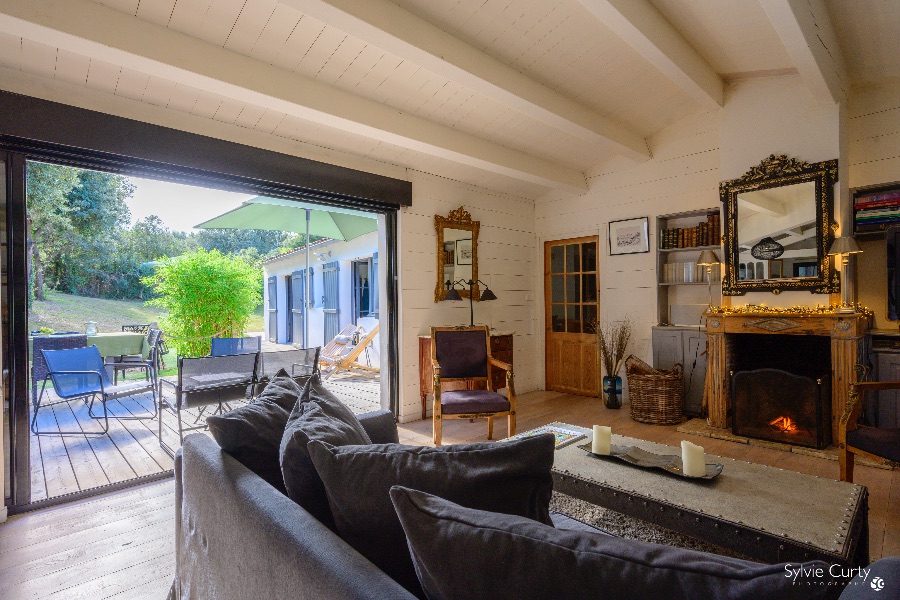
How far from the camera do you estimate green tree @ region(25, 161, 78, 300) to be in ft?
11.1

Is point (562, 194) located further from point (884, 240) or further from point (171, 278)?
point (171, 278)

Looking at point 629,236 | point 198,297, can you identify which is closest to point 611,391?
point 629,236

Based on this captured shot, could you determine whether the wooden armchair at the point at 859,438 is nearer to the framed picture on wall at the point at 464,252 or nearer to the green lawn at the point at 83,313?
the framed picture on wall at the point at 464,252

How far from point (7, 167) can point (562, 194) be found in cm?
505

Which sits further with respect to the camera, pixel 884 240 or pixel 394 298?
pixel 394 298

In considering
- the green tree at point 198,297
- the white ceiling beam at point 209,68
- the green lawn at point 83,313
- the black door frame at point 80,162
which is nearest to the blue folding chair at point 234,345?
the green lawn at point 83,313

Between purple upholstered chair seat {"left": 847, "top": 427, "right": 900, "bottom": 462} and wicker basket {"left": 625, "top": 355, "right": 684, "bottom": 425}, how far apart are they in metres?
1.71

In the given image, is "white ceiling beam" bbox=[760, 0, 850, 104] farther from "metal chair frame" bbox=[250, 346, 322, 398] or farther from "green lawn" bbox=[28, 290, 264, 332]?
"green lawn" bbox=[28, 290, 264, 332]

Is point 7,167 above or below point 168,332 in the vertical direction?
above

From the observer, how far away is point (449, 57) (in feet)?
9.37

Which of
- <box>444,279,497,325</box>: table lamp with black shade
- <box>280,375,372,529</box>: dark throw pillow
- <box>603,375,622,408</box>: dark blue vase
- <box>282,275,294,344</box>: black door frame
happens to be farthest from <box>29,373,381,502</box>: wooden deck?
<box>282,275,294,344</box>: black door frame

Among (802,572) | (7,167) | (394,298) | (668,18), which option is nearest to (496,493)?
(802,572)

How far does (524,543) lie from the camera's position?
679 millimetres

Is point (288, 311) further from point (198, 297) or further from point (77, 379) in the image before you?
point (77, 379)
